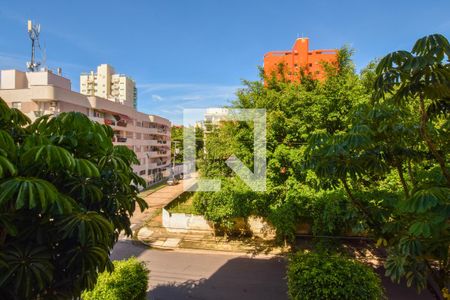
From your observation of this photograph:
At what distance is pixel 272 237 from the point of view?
1285 cm

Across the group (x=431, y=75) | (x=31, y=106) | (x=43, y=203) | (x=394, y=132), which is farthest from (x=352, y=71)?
(x=31, y=106)

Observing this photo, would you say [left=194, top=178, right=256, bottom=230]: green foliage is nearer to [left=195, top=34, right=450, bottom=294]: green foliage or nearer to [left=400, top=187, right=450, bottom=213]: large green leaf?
[left=195, top=34, right=450, bottom=294]: green foliage

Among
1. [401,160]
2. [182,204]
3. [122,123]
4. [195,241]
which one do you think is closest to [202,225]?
[195,241]

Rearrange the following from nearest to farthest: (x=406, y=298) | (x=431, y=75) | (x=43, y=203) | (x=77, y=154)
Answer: (x=43, y=203), (x=431, y=75), (x=77, y=154), (x=406, y=298)

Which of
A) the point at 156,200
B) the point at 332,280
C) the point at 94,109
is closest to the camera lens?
the point at 332,280

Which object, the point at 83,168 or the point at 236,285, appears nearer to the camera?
the point at 83,168

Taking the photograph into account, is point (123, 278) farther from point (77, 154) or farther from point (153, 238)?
point (153, 238)

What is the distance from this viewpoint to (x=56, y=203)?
80.0 inches

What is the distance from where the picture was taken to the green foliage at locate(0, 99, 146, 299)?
196 cm

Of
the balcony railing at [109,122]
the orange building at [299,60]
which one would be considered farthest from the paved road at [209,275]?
the balcony railing at [109,122]

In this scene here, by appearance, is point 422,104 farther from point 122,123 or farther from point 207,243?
point 122,123

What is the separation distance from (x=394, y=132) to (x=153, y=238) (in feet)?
40.4

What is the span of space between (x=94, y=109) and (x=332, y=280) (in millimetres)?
23180

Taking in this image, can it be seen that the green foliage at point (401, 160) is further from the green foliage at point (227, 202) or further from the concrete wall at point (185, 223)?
the concrete wall at point (185, 223)
